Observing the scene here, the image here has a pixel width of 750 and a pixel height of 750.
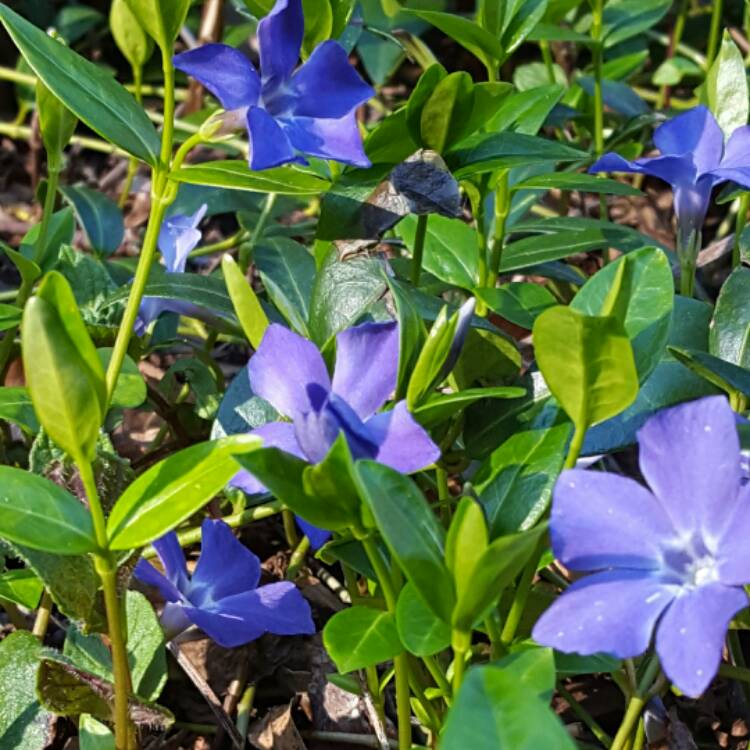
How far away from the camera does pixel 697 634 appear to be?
737mm

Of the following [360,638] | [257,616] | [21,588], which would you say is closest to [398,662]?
[360,638]

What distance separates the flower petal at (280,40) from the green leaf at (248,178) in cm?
8

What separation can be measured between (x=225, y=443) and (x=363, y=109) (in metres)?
1.89

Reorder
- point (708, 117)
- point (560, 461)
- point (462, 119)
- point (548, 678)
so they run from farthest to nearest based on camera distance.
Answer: point (708, 117), point (462, 119), point (560, 461), point (548, 678)

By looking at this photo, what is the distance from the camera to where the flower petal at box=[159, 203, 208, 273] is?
136 centimetres

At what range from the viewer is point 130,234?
2.34 metres

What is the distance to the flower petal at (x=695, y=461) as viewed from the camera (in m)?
0.78

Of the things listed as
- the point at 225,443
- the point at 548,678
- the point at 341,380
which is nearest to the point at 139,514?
the point at 225,443

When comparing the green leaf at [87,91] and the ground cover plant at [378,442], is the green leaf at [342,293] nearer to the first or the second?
the ground cover plant at [378,442]

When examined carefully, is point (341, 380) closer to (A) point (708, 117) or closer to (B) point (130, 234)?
(A) point (708, 117)

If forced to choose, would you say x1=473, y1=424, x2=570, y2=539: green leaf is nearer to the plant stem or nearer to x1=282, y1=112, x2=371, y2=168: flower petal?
the plant stem

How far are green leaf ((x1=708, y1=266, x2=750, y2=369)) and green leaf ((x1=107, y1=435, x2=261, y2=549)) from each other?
0.48 meters

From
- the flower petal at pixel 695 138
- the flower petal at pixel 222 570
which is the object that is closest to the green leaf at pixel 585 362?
the flower petal at pixel 222 570

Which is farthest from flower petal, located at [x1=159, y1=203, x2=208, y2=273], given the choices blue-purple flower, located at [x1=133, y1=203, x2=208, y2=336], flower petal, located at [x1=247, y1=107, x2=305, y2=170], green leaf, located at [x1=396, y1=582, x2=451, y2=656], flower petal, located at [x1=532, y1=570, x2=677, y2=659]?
flower petal, located at [x1=532, y1=570, x2=677, y2=659]
